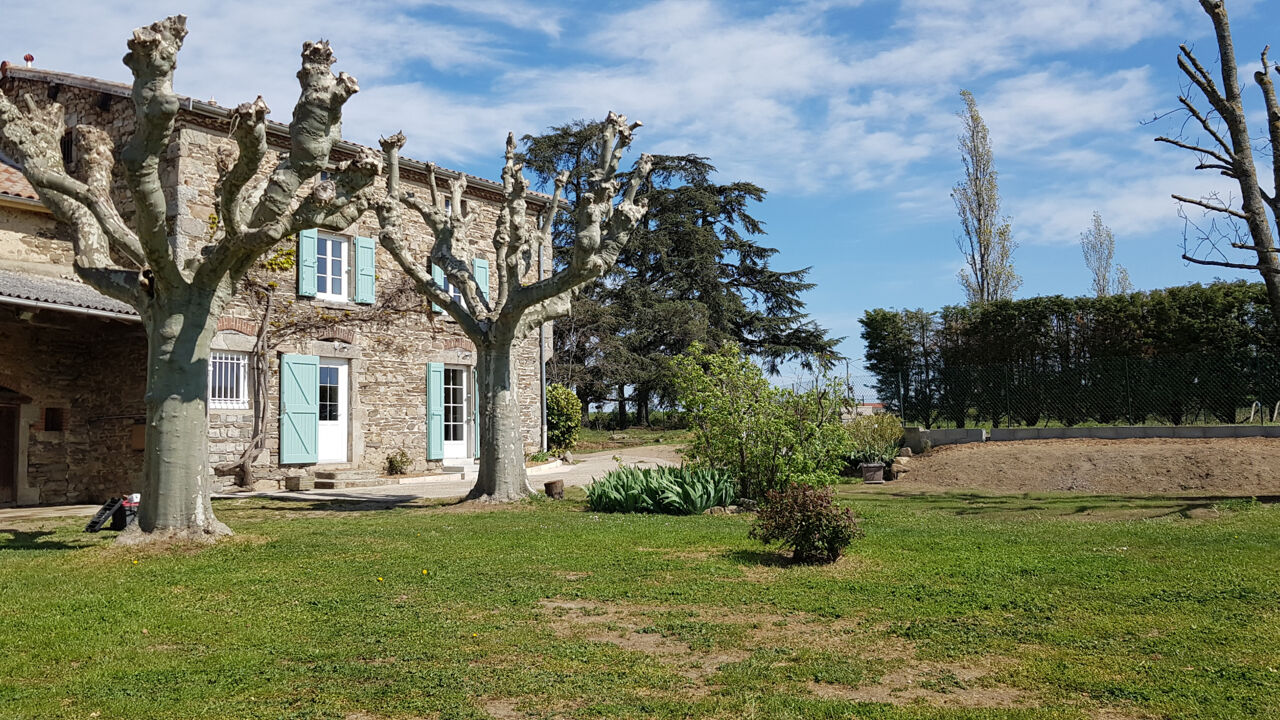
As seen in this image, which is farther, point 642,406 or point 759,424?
point 642,406

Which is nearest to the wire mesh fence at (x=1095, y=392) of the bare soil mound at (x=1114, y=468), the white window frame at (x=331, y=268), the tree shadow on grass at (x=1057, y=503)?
the bare soil mound at (x=1114, y=468)

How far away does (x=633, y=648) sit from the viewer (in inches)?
193

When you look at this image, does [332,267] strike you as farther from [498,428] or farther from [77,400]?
[498,428]

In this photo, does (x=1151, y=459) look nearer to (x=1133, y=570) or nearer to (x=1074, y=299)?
(x=1074, y=299)

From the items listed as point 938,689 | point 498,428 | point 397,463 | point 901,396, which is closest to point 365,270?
point 397,463

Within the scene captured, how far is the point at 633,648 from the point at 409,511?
7672 mm

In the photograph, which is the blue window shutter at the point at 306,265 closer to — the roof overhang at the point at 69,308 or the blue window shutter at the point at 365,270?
the blue window shutter at the point at 365,270

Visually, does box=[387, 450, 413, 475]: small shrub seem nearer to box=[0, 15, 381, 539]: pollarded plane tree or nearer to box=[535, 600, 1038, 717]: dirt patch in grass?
box=[0, 15, 381, 539]: pollarded plane tree

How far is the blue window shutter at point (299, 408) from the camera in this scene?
A: 1569 centimetres

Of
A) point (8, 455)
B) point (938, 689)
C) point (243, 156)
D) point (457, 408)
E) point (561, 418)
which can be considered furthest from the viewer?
point (561, 418)

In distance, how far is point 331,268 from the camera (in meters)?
17.0

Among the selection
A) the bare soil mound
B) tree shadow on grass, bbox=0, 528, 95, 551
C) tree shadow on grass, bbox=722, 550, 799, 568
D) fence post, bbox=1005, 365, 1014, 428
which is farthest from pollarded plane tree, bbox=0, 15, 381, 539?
fence post, bbox=1005, 365, 1014, 428

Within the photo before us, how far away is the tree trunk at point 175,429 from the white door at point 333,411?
8239 millimetres

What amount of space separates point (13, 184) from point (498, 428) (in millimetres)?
8912
